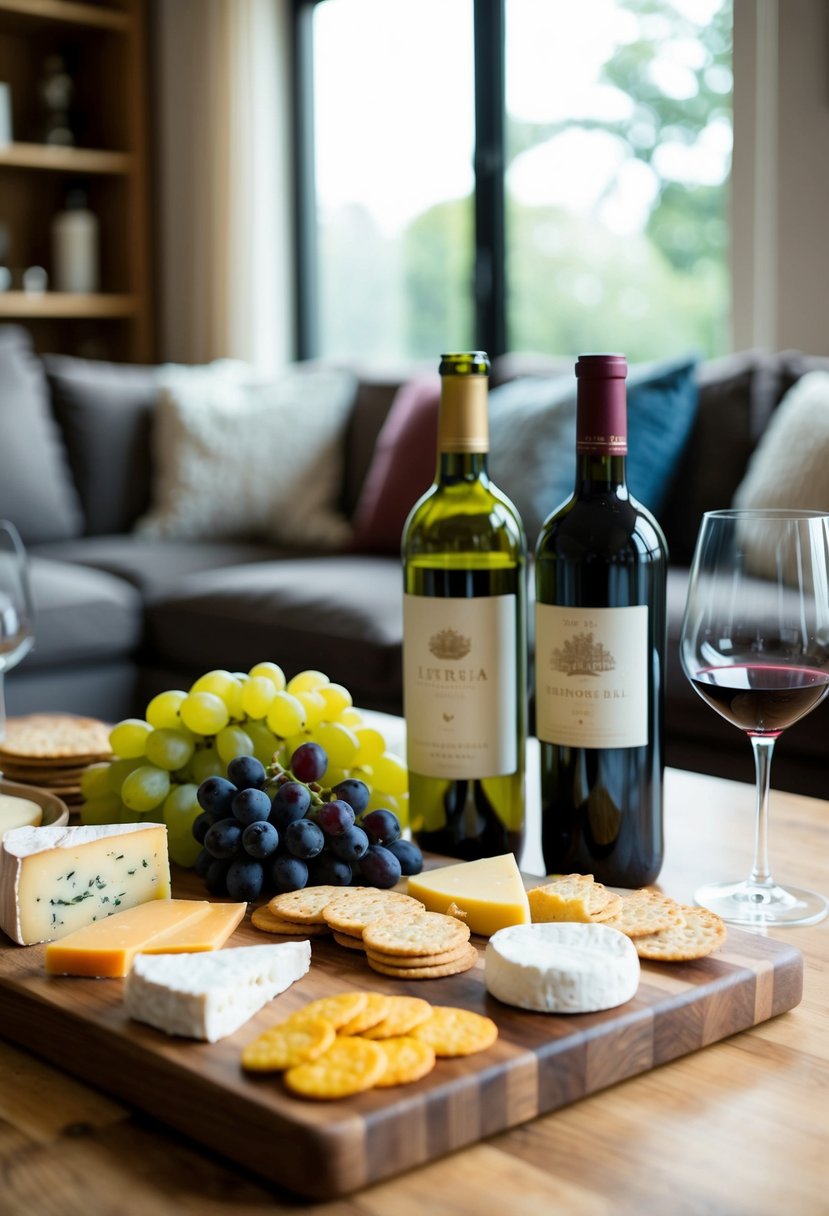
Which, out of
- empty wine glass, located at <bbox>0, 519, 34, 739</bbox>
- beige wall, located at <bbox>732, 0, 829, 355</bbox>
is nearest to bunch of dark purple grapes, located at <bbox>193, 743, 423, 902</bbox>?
empty wine glass, located at <bbox>0, 519, 34, 739</bbox>

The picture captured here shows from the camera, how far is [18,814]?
3.32 ft

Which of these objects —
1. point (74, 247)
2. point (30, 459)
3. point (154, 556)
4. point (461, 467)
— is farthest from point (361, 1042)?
point (74, 247)

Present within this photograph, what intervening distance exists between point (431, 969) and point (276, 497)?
3.08 m

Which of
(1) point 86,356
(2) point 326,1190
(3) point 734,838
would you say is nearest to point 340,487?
(1) point 86,356

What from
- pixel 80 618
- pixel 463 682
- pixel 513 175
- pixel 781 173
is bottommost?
pixel 80 618

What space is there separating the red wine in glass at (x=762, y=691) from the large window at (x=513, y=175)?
2.83 metres

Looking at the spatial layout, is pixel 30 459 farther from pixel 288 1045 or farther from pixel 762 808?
pixel 288 1045

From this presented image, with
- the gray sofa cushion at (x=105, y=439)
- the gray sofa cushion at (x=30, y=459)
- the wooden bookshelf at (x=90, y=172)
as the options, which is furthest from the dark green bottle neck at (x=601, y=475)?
the wooden bookshelf at (x=90, y=172)

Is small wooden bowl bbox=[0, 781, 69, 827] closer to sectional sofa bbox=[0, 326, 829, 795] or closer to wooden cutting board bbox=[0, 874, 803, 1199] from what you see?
wooden cutting board bbox=[0, 874, 803, 1199]

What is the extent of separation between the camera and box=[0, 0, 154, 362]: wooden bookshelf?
502 centimetres

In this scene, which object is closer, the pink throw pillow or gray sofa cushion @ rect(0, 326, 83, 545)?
the pink throw pillow

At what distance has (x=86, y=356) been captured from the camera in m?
5.39

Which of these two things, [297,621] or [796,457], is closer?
[796,457]

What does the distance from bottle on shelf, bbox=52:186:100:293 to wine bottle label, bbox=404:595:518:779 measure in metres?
4.51
